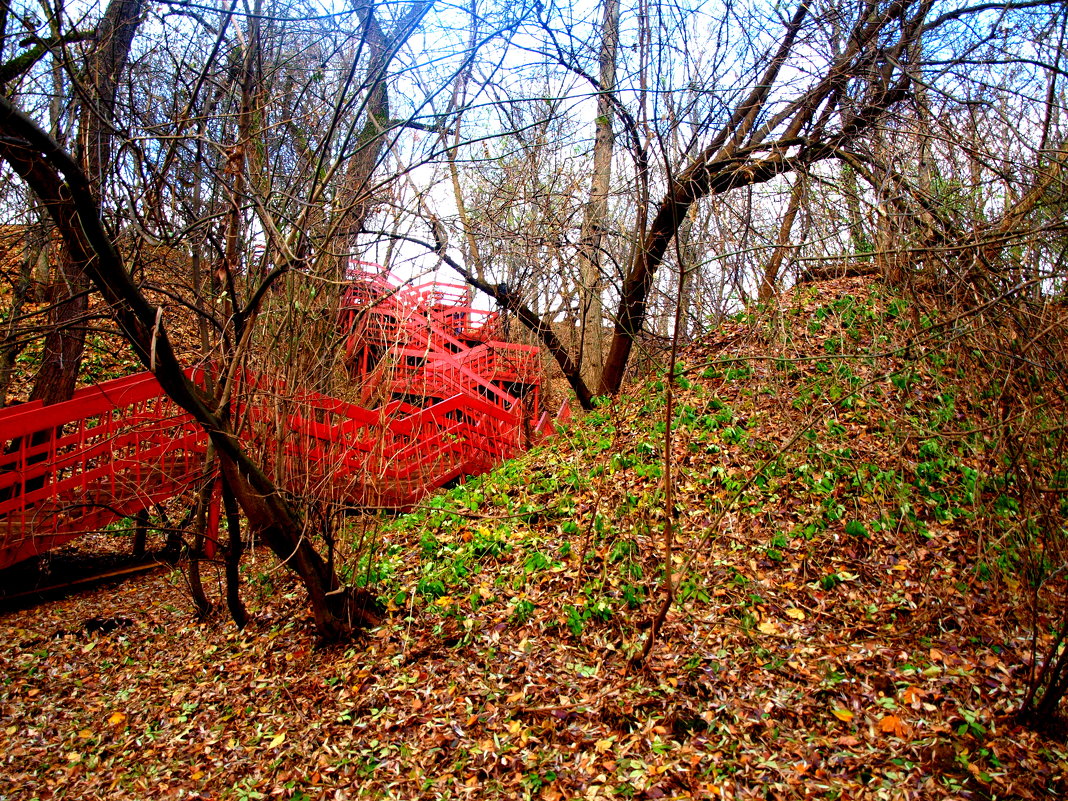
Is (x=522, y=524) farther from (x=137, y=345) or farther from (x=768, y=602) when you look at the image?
(x=137, y=345)

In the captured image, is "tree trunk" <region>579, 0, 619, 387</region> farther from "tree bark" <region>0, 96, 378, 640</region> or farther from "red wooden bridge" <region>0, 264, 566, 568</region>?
"tree bark" <region>0, 96, 378, 640</region>

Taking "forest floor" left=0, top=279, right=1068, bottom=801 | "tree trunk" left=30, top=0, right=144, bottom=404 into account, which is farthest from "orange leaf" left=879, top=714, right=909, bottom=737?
"tree trunk" left=30, top=0, right=144, bottom=404

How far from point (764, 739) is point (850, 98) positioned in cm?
446

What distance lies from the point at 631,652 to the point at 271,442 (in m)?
2.90

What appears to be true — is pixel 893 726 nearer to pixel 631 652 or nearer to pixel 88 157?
pixel 631 652

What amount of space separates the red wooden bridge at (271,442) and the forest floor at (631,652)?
2.39 feet

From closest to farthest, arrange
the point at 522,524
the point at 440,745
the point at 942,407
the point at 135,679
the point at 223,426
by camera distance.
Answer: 1. the point at 440,745
2. the point at 223,426
3. the point at 135,679
4. the point at 522,524
5. the point at 942,407

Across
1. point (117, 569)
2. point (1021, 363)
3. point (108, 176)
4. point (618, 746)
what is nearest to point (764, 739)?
point (618, 746)

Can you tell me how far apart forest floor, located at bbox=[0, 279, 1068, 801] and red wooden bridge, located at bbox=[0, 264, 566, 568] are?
73 cm

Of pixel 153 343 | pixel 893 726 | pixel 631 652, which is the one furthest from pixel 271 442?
pixel 893 726

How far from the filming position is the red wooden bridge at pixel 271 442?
450cm

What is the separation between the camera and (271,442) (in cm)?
472

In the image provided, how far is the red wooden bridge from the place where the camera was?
4.50 m

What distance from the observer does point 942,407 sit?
6.09 metres
